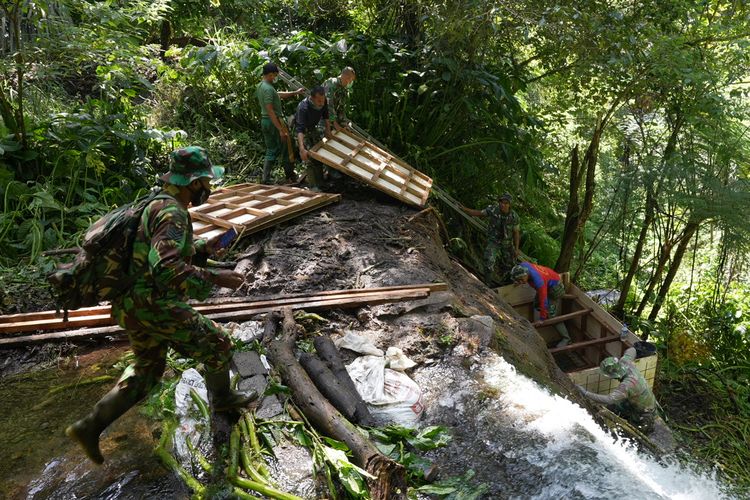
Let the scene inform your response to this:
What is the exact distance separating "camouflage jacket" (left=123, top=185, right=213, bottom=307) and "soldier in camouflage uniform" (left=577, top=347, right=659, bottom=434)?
14.6 ft

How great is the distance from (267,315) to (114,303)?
1.78m

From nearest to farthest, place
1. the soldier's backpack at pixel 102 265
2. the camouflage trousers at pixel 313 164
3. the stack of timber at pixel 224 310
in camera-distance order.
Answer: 1. the soldier's backpack at pixel 102 265
2. the stack of timber at pixel 224 310
3. the camouflage trousers at pixel 313 164

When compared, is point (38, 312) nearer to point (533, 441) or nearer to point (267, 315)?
point (267, 315)

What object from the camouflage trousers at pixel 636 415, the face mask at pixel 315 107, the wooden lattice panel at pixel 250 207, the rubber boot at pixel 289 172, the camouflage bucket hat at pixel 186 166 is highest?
the face mask at pixel 315 107

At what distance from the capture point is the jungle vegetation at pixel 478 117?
6617 mm

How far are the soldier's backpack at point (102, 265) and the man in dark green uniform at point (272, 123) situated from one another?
4.44 m

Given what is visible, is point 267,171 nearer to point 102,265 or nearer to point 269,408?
point 269,408

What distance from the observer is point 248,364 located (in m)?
3.97

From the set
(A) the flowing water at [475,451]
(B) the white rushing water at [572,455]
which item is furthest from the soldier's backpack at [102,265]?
(B) the white rushing water at [572,455]

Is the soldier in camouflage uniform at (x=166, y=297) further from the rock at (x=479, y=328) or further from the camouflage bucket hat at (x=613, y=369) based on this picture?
the camouflage bucket hat at (x=613, y=369)

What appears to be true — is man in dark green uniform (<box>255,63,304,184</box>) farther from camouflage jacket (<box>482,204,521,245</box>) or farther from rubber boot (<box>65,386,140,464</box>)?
rubber boot (<box>65,386,140,464</box>)

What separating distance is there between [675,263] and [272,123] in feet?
21.7

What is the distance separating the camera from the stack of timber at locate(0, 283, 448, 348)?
4.50m

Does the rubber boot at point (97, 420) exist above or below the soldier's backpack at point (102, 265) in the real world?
below
